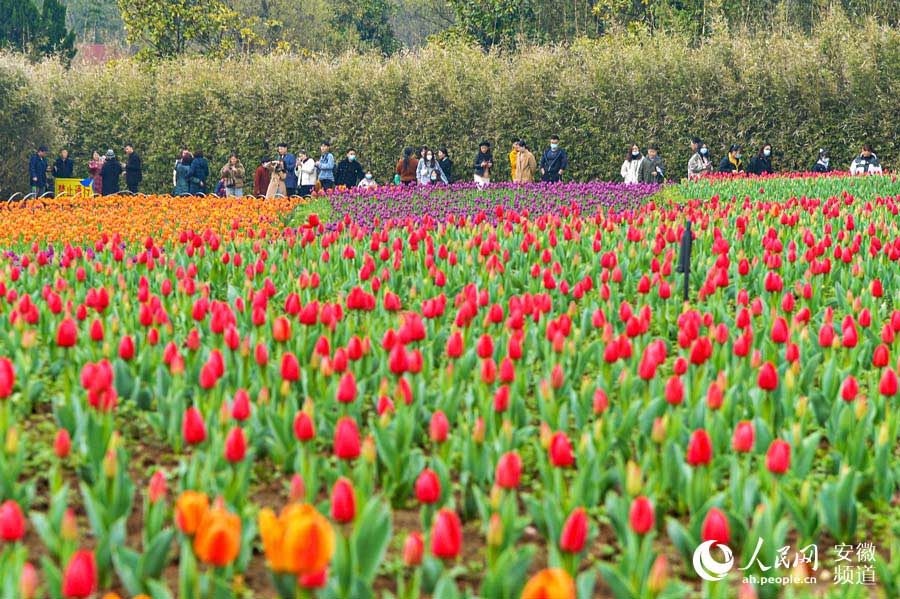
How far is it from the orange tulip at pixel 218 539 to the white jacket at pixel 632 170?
67.2ft

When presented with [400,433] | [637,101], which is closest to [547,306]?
[400,433]

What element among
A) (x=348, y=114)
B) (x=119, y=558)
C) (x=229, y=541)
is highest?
(x=348, y=114)

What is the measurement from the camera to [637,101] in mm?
27766

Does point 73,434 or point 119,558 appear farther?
point 73,434

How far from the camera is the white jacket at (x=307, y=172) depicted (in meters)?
22.5

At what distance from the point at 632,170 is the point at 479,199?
5.87 metres

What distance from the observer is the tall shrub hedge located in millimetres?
26688

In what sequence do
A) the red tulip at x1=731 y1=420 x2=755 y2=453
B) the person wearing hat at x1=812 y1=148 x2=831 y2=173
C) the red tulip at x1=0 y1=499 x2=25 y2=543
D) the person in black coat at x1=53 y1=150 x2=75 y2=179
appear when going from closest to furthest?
the red tulip at x1=0 y1=499 x2=25 y2=543, the red tulip at x1=731 y1=420 x2=755 y2=453, the person in black coat at x1=53 y1=150 x2=75 y2=179, the person wearing hat at x1=812 y1=148 x2=831 y2=173

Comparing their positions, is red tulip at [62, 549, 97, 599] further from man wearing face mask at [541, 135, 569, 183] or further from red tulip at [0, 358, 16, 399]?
man wearing face mask at [541, 135, 569, 183]

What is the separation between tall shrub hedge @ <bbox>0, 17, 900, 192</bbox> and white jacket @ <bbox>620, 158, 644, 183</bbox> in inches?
198

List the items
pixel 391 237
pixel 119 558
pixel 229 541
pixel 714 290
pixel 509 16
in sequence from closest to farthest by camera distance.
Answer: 1. pixel 229 541
2. pixel 119 558
3. pixel 714 290
4. pixel 391 237
5. pixel 509 16

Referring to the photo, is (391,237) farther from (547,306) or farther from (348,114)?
(348,114)

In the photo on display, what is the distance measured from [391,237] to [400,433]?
5818 mm

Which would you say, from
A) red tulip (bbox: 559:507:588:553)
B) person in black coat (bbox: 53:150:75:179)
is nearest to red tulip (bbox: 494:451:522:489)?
red tulip (bbox: 559:507:588:553)
